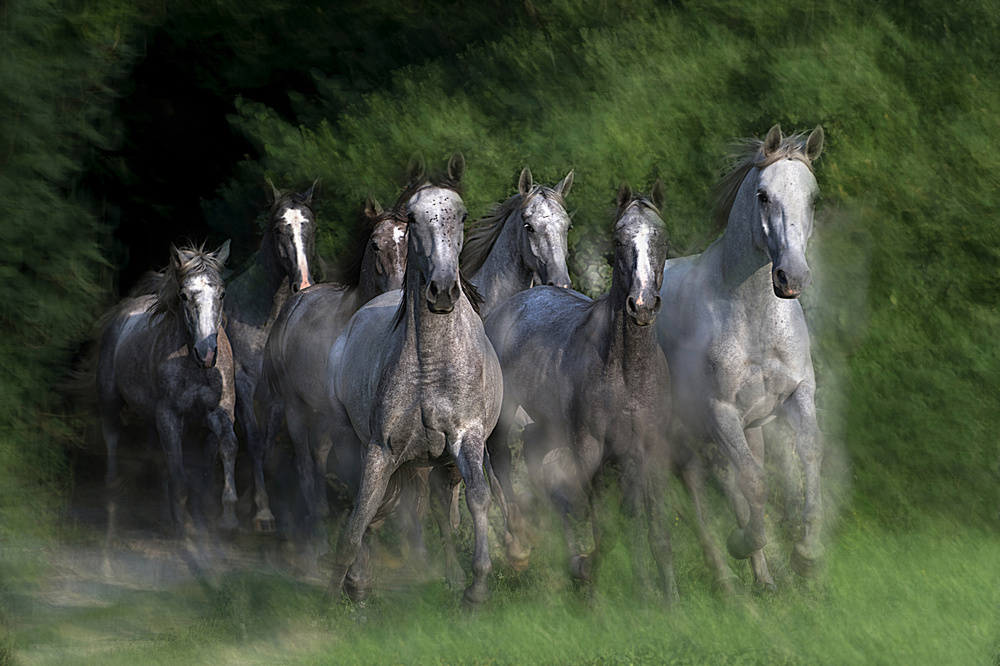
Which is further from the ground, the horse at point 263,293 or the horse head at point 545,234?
the horse head at point 545,234

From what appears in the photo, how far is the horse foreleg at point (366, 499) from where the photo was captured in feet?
23.4

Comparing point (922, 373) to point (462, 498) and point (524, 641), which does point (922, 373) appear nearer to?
point (462, 498)

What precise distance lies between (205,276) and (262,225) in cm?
295

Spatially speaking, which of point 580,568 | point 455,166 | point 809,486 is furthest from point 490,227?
point 809,486

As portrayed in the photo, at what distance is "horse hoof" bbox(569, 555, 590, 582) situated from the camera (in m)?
7.77

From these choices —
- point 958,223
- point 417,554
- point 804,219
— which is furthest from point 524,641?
point 958,223

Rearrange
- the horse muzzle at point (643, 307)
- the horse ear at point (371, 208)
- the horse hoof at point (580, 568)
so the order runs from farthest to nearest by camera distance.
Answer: the horse ear at point (371, 208)
the horse hoof at point (580, 568)
the horse muzzle at point (643, 307)

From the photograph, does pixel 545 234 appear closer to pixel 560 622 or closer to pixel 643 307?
pixel 643 307

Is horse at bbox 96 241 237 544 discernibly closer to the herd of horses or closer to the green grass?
the herd of horses

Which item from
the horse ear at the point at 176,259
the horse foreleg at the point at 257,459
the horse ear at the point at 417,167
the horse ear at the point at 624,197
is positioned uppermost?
the horse ear at the point at 417,167

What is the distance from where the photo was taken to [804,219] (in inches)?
289

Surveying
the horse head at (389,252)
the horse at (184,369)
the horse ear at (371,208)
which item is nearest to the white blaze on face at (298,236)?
the horse at (184,369)

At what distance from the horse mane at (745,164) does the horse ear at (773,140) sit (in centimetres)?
2

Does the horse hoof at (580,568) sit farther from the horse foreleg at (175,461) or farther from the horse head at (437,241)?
the horse foreleg at (175,461)
